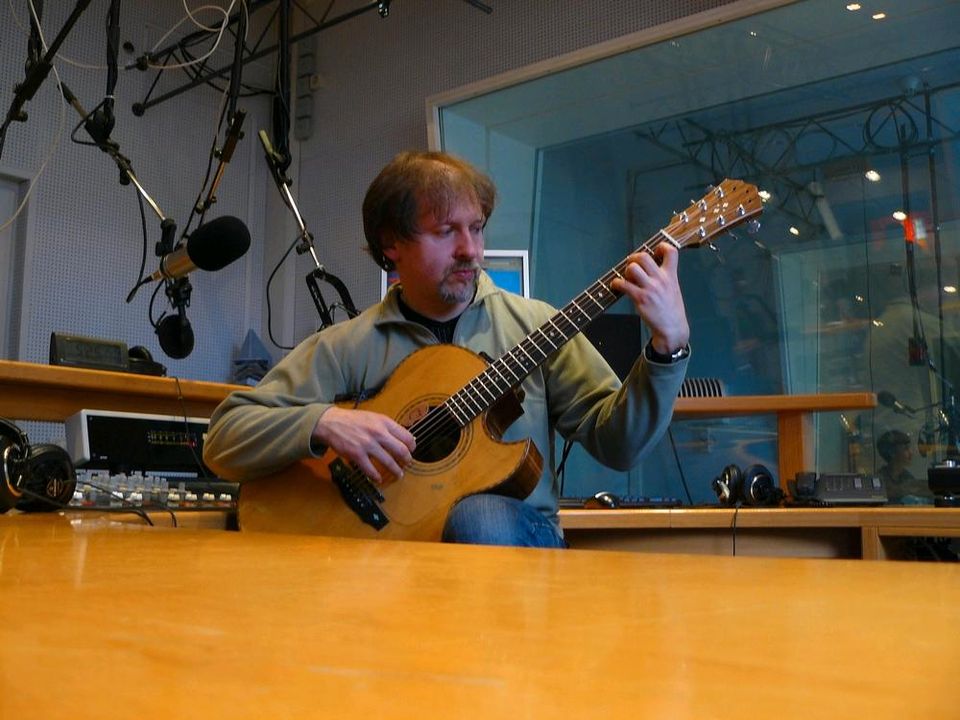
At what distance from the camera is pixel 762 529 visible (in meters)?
2.05

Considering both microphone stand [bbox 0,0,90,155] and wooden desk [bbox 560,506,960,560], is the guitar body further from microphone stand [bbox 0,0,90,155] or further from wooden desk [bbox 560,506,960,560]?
microphone stand [bbox 0,0,90,155]

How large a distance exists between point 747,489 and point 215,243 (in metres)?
1.38

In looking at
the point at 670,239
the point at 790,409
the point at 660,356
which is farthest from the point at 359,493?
the point at 790,409

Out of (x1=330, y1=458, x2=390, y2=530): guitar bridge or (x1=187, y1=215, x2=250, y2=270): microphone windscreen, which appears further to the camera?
(x1=187, y1=215, x2=250, y2=270): microphone windscreen

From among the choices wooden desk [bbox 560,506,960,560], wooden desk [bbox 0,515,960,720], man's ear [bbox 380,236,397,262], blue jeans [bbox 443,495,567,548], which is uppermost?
man's ear [bbox 380,236,397,262]

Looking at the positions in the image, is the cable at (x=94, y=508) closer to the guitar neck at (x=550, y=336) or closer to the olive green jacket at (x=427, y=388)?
the olive green jacket at (x=427, y=388)

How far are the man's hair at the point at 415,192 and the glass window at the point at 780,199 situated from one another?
1129 mm

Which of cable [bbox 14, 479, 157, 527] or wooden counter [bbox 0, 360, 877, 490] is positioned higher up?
wooden counter [bbox 0, 360, 877, 490]

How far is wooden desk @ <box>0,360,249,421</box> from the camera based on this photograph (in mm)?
2070

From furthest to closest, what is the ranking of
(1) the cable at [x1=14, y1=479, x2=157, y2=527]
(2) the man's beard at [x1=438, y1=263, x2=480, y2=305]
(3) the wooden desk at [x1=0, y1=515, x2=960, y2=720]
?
(2) the man's beard at [x1=438, y1=263, x2=480, y2=305] → (1) the cable at [x1=14, y1=479, x2=157, y2=527] → (3) the wooden desk at [x1=0, y1=515, x2=960, y2=720]

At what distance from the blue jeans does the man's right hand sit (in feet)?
0.38

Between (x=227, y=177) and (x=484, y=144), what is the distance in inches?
62.5

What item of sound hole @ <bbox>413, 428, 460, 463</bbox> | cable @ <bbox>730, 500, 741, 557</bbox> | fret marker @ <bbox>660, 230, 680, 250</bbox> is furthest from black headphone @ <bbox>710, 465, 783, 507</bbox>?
sound hole @ <bbox>413, 428, 460, 463</bbox>

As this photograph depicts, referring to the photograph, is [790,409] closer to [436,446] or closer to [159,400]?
[436,446]
